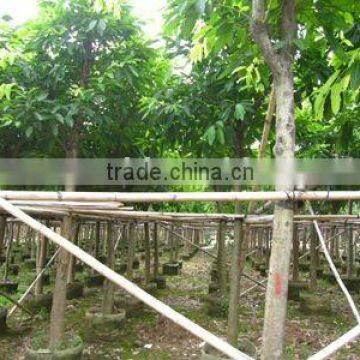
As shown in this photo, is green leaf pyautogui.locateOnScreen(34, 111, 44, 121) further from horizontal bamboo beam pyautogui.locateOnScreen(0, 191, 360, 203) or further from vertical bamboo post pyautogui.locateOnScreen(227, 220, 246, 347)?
horizontal bamboo beam pyautogui.locateOnScreen(0, 191, 360, 203)

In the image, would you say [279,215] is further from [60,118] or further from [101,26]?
[101,26]

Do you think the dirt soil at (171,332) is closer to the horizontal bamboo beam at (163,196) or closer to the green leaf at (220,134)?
the green leaf at (220,134)

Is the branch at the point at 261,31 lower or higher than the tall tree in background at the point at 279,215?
higher

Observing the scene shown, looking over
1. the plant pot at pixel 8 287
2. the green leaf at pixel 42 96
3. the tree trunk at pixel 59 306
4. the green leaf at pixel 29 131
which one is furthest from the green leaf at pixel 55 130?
the plant pot at pixel 8 287

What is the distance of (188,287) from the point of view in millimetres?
11672

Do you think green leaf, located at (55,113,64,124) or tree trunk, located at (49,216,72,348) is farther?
green leaf, located at (55,113,64,124)

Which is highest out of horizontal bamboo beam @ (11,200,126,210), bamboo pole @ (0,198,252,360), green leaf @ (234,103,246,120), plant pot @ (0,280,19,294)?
green leaf @ (234,103,246,120)

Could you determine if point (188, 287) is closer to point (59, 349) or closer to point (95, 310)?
point (95, 310)

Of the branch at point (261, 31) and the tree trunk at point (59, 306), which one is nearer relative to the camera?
the branch at point (261, 31)

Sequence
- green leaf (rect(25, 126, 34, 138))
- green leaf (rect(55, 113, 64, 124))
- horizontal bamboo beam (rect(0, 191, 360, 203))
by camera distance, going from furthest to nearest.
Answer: green leaf (rect(55, 113, 64, 124)), green leaf (rect(25, 126, 34, 138)), horizontal bamboo beam (rect(0, 191, 360, 203))

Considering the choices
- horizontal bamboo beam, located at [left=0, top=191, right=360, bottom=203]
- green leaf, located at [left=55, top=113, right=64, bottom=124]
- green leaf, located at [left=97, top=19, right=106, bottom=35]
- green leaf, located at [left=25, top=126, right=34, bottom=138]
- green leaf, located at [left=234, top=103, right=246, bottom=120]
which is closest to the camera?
horizontal bamboo beam, located at [left=0, top=191, right=360, bottom=203]

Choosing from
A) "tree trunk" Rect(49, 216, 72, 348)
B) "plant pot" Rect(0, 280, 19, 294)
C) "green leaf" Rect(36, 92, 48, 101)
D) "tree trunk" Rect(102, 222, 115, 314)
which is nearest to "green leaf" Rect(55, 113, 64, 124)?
"green leaf" Rect(36, 92, 48, 101)

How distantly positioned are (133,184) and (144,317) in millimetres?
2467

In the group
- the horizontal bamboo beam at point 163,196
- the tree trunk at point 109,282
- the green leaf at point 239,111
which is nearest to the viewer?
the horizontal bamboo beam at point 163,196
